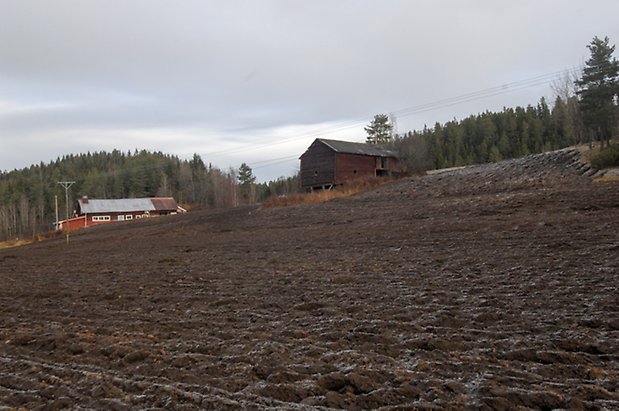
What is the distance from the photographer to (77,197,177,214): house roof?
247ft

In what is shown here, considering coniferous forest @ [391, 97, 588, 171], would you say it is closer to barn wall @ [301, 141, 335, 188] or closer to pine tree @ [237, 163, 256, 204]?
barn wall @ [301, 141, 335, 188]

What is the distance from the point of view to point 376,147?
58250 millimetres

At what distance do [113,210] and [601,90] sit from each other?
67.8 meters

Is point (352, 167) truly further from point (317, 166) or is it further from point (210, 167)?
point (210, 167)

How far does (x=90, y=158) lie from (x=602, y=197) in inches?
6519

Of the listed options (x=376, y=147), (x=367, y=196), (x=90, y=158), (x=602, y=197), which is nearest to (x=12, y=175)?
(x=90, y=158)

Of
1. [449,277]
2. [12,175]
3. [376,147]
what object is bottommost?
[449,277]

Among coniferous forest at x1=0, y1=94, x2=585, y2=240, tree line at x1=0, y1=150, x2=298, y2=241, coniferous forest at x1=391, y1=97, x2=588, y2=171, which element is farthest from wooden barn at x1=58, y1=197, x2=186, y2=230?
coniferous forest at x1=391, y1=97, x2=588, y2=171

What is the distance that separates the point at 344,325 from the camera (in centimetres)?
762

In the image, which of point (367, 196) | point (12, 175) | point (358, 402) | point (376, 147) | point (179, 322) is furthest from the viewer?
point (12, 175)

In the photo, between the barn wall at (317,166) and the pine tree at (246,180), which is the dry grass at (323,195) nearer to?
the barn wall at (317,166)

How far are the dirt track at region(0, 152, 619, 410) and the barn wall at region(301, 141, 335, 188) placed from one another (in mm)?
32721

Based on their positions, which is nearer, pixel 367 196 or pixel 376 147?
pixel 367 196

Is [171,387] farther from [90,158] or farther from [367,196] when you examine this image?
[90,158]
